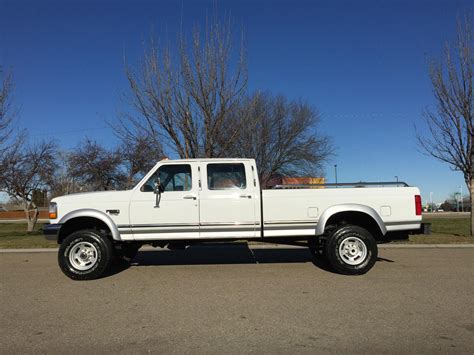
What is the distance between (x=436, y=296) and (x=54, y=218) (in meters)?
6.25

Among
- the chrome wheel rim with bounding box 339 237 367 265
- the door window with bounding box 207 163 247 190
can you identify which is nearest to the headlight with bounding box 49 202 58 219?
the door window with bounding box 207 163 247 190

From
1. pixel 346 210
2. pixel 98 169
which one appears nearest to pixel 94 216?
pixel 346 210

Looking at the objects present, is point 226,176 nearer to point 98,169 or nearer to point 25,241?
point 25,241

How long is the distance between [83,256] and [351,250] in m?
4.75

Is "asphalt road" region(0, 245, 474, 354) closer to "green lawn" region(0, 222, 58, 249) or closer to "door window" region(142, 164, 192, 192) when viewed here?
"door window" region(142, 164, 192, 192)

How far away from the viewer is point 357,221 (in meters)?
7.86

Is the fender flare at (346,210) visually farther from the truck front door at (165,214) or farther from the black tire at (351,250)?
the truck front door at (165,214)

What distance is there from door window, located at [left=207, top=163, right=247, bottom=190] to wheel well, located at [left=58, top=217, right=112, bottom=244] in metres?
2.07

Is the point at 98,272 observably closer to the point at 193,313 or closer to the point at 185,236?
the point at 185,236

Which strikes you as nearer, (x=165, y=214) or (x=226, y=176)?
(x=165, y=214)

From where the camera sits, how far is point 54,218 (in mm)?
7230

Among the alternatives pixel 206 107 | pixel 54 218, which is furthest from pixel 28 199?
pixel 54 218

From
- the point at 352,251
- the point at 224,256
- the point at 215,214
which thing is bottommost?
the point at 224,256

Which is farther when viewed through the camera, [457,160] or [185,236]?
[457,160]
